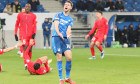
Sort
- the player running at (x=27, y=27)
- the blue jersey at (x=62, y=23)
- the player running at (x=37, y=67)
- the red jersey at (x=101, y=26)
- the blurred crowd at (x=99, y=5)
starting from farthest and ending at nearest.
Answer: the blurred crowd at (x=99, y=5) < the red jersey at (x=101, y=26) < the player running at (x=27, y=27) < the player running at (x=37, y=67) < the blue jersey at (x=62, y=23)

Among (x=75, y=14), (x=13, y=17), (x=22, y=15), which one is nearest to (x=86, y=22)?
(x=75, y=14)

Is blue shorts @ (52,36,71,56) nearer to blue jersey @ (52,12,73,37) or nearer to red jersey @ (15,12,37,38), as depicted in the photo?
blue jersey @ (52,12,73,37)

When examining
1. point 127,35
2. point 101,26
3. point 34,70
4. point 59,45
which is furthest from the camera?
point 127,35

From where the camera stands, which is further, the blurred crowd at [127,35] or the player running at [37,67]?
the blurred crowd at [127,35]

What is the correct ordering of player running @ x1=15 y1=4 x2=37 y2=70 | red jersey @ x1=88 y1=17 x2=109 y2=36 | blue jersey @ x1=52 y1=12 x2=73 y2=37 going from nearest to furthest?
blue jersey @ x1=52 y1=12 x2=73 y2=37
player running @ x1=15 y1=4 x2=37 y2=70
red jersey @ x1=88 y1=17 x2=109 y2=36

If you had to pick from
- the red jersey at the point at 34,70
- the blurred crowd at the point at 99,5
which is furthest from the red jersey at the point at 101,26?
the blurred crowd at the point at 99,5

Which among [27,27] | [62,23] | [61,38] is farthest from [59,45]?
[27,27]

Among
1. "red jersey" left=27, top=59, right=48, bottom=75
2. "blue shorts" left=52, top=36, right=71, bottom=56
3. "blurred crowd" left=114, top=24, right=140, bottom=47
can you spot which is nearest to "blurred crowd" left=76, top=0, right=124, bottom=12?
"blurred crowd" left=114, top=24, right=140, bottom=47

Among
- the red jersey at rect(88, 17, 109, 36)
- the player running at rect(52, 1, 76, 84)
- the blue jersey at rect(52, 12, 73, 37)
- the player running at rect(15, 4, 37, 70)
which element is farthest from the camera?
the red jersey at rect(88, 17, 109, 36)

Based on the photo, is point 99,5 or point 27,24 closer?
point 27,24

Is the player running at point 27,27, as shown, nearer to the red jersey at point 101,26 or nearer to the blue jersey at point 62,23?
the blue jersey at point 62,23

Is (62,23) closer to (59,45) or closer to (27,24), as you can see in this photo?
(59,45)

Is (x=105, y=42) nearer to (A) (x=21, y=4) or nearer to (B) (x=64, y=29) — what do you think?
(A) (x=21, y=4)

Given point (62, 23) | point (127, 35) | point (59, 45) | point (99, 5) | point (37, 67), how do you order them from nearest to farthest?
1. point (59, 45)
2. point (62, 23)
3. point (37, 67)
4. point (99, 5)
5. point (127, 35)
